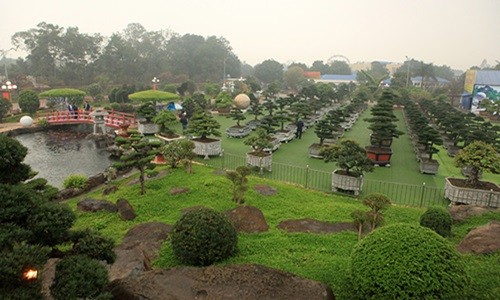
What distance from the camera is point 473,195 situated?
11609mm

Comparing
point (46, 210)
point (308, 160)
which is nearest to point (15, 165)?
point (46, 210)

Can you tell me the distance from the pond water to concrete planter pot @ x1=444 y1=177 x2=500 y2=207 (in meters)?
13.9

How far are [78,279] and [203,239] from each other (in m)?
2.65

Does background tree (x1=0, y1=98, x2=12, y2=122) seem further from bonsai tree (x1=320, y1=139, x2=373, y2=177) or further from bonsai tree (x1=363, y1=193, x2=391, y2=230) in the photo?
bonsai tree (x1=363, y1=193, x2=391, y2=230)

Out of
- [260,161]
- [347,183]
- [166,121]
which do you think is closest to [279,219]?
[347,183]

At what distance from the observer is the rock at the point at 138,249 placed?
6.30m

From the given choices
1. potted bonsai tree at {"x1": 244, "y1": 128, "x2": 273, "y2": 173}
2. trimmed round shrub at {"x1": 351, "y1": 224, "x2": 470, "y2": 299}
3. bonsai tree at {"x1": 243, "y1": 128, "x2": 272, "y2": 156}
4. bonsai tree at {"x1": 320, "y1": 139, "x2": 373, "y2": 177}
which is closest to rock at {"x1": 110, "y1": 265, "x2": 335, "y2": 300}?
trimmed round shrub at {"x1": 351, "y1": 224, "x2": 470, "y2": 299}

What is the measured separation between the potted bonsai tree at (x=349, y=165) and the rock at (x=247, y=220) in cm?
457

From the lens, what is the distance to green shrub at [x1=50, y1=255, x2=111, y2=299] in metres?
4.41

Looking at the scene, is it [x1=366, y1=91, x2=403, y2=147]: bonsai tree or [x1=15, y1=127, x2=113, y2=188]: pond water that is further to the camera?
[x1=366, y1=91, x2=403, y2=147]: bonsai tree

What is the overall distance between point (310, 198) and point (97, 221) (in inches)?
248

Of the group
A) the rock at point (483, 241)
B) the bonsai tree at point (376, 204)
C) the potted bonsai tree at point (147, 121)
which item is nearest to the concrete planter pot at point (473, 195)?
the rock at point (483, 241)

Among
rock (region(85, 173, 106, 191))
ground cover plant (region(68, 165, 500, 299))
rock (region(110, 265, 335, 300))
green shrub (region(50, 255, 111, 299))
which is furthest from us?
rock (region(85, 173, 106, 191))

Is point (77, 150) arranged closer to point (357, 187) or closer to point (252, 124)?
point (252, 124)
